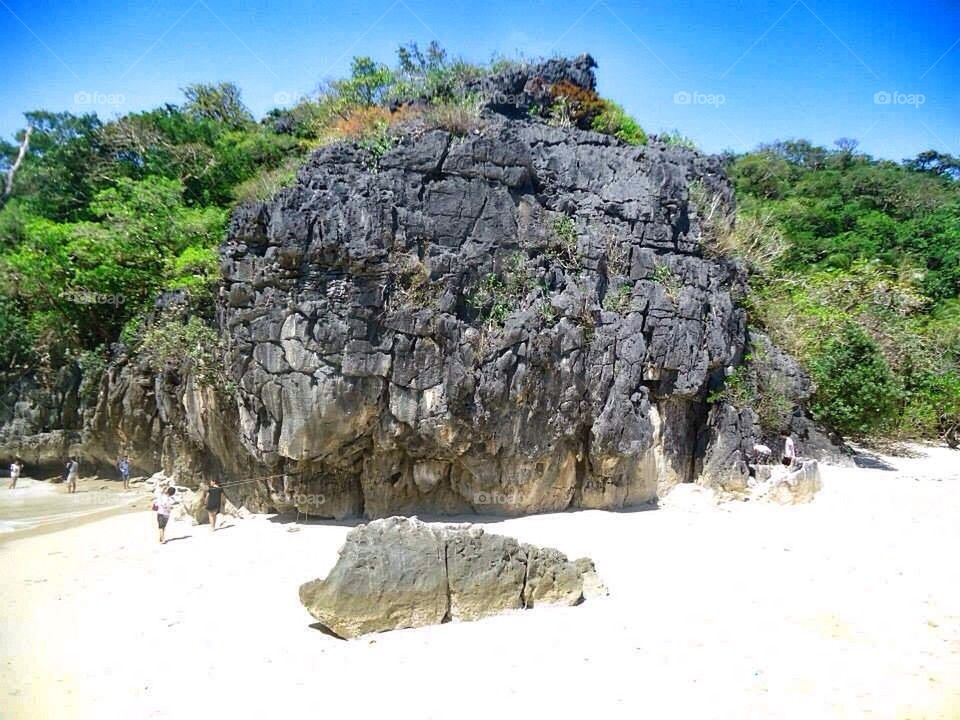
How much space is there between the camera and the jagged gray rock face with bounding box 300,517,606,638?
7.59m

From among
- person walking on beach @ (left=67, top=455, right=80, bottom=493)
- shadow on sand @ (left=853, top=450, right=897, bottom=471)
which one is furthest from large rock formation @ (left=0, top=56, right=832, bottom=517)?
person walking on beach @ (left=67, top=455, right=80, bottom=493)

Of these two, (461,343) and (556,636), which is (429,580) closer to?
(556,636)

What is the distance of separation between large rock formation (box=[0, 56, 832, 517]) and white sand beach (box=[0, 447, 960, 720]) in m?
1.82

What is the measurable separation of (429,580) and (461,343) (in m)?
5.40

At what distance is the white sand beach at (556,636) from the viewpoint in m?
6.02

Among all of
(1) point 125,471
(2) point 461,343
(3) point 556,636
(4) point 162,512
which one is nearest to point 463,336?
(2) point 461,343

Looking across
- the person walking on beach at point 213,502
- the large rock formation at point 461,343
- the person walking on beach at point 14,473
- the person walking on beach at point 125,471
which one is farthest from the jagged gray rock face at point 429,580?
the person walking on beach at point 14,473

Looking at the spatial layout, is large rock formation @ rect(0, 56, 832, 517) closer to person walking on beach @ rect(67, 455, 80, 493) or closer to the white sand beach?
the white sand beach

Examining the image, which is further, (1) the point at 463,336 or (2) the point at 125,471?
(2) the point at 125,471

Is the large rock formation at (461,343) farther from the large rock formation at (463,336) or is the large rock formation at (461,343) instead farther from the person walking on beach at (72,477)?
the person walking on beach at (72,477)

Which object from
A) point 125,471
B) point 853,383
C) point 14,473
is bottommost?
point 14,473

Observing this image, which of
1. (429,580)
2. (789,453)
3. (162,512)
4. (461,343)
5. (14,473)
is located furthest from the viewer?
(14,473)

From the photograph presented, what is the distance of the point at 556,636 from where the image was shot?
728cm

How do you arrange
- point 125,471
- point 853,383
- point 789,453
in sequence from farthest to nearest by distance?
point 125,471 < point 853,383 < point 789,453
